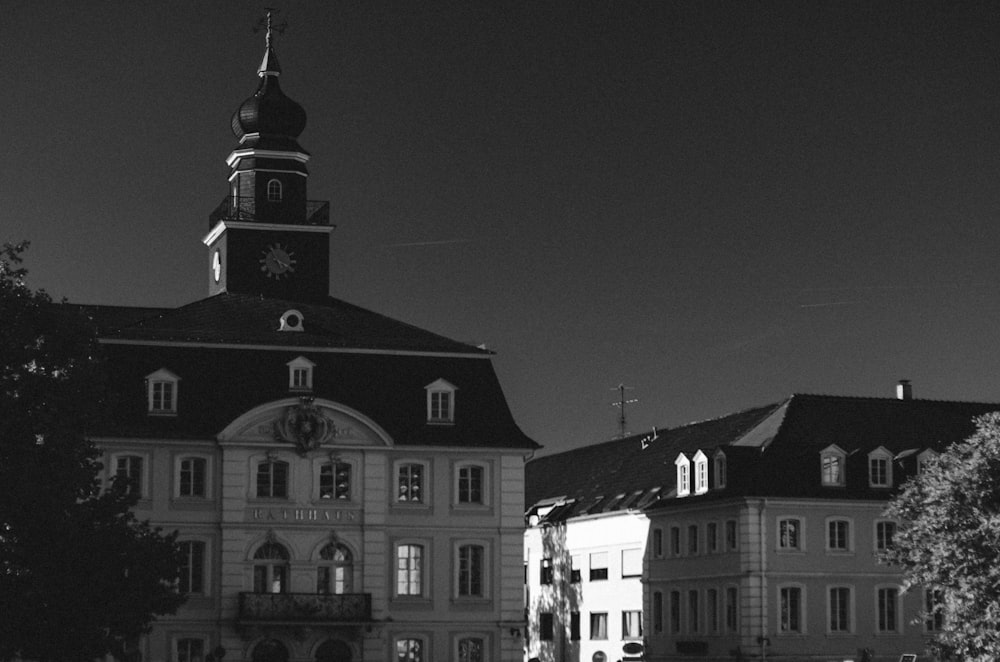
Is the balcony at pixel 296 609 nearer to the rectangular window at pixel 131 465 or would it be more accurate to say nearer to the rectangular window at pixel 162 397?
the rectangular window at pixel 131 465

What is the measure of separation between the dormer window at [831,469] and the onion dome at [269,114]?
83.8ft

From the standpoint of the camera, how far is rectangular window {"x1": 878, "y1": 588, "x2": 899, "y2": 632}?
93.2 meters

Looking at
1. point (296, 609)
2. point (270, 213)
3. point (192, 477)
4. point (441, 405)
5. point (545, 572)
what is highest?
point (270, 213)

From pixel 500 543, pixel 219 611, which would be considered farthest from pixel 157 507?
pixel 500 543

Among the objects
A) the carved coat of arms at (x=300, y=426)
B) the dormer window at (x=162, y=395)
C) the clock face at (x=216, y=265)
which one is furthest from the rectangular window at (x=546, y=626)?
the dormer window at (x=162, y=395)

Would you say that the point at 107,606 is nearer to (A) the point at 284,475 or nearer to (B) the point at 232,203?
(A) the point at 284,475

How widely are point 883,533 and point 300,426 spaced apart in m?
26.0

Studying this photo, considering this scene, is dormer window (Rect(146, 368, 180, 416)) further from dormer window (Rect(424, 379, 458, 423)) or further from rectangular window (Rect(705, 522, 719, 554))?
rectangular window (Rect(705, 522, 719, 554))

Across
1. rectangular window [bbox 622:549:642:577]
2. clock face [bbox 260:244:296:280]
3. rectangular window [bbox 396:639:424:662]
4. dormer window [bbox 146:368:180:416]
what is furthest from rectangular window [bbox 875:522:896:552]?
dormer window [bbox 146:368:180:416]

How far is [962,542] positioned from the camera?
240 ft

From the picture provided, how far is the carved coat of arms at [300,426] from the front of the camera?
83.9 m

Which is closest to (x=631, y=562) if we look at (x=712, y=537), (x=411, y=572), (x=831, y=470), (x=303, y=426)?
(x=712, y=537)

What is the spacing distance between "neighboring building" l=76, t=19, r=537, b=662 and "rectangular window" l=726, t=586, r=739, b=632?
1121 centimetres

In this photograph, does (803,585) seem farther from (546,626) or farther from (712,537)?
(546,626)
